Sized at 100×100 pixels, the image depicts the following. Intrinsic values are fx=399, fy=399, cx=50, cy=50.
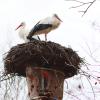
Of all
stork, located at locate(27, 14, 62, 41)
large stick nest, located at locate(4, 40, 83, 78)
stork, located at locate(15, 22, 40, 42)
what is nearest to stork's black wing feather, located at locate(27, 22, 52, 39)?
stork, located at locate(27, 14, 62, 41)

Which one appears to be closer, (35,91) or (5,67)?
(35,91)

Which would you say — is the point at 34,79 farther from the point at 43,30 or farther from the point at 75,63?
the point at 43,30

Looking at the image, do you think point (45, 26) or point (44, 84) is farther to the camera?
point (45, 26)

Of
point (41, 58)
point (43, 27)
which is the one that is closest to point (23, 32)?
point (43, 27)

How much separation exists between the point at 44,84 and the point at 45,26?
6.79 ft

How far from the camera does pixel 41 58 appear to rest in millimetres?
6762

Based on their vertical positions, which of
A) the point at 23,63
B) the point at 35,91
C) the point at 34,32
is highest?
the point at 34,32

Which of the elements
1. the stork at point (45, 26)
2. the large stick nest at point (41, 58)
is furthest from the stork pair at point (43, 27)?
the large stick nest at point (41, 58)

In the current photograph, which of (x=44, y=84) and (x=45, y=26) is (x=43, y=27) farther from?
(x=44, y=84)

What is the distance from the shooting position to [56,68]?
690 centimetres

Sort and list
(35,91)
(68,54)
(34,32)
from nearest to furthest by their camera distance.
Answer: (35,91)
(68,54)
(34,32)

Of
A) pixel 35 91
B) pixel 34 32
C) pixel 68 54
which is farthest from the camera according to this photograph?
pixel 34 32

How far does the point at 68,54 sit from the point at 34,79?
2.64 feet

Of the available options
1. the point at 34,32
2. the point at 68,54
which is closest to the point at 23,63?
the point at 68,54
